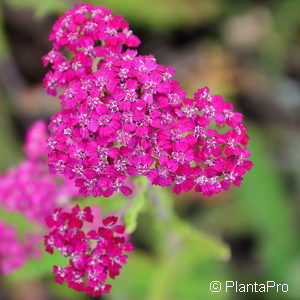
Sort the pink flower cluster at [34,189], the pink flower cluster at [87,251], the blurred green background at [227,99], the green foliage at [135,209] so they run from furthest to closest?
the blurred green background at [227,99] < the pink flower cluster at [34,189] < the green foliage at [135,209] < the pink flower cluster at [87,251]

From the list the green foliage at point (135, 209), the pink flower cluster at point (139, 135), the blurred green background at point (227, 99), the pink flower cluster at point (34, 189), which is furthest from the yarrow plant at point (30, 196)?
the blurred green background at point (227, 99)

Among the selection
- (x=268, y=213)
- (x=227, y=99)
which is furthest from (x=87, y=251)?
(x=227, y=99)

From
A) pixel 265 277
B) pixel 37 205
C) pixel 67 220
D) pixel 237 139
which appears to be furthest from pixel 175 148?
pixel 265 277

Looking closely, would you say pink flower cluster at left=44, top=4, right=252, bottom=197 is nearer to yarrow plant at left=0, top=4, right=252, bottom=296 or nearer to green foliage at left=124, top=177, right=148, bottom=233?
yarrow plant at left=0, top=4, right=252, bottom=296

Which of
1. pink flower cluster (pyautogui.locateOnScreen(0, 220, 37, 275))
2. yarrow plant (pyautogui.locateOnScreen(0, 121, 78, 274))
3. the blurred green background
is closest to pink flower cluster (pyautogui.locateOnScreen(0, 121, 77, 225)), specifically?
yarrow plant (pyautogui.locateOnScreen(0, 121, 78, 274))

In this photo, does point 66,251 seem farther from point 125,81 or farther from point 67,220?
point 125,81

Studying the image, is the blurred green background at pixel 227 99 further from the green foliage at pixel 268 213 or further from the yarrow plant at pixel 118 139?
the yarrow plant at pixel 118 139

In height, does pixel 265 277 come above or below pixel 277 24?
below
